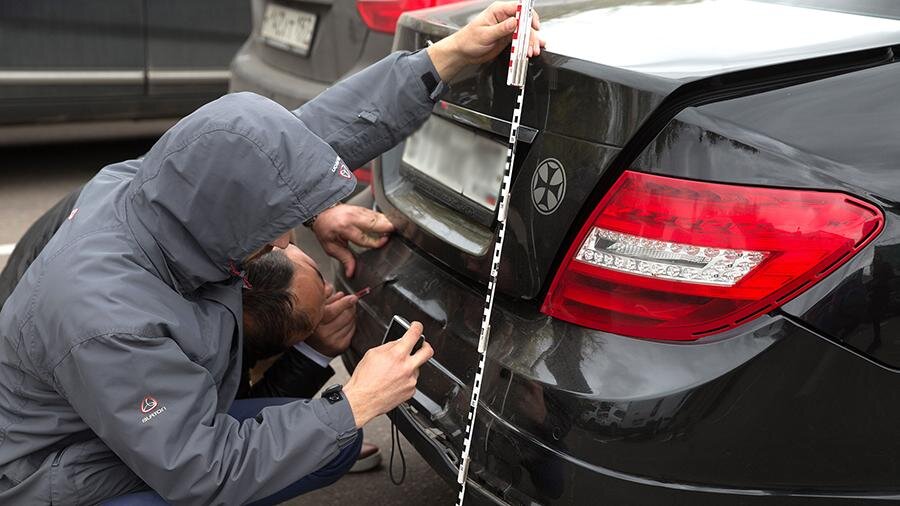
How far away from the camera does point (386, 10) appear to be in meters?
3.28

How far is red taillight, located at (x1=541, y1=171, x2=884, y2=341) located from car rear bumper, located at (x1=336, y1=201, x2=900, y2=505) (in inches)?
1.6

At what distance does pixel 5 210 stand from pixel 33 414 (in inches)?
129

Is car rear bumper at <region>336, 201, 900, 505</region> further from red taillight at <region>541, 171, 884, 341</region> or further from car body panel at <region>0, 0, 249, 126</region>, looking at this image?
car body panel at <region>0, 0, 249, 126</region>

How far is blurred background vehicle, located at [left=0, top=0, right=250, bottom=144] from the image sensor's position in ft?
14.9

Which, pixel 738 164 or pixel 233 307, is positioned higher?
pixel 738 164

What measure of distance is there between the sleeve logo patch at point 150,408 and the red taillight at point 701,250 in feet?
2.42

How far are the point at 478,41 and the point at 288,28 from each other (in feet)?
6.79

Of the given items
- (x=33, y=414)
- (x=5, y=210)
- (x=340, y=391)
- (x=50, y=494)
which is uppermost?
(x=340, y=391)

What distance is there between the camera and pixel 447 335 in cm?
186

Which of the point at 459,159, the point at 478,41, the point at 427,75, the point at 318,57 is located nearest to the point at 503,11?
the point at 478,41

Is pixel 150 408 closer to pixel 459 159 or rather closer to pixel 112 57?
pixel 459 159

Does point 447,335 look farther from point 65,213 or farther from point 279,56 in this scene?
point 279,56

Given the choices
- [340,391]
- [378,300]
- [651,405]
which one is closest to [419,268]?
[378,300]

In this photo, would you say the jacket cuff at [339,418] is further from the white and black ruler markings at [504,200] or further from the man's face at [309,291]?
the man's face at [309,291]
